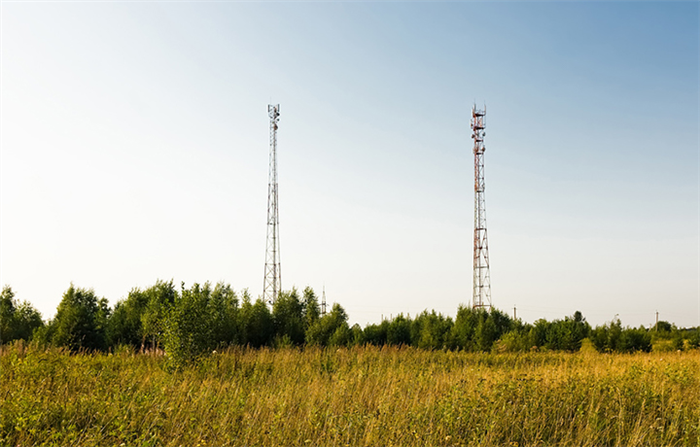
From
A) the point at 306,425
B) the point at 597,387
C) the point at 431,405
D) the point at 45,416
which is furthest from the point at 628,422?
the point at 45,416

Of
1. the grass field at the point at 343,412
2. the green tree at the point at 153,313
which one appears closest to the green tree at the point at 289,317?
the green tree at the point at 153,313

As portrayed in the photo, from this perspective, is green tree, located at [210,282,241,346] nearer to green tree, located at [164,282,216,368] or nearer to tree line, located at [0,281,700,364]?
tree line, located at [0,281,700,364]

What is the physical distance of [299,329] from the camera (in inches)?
933

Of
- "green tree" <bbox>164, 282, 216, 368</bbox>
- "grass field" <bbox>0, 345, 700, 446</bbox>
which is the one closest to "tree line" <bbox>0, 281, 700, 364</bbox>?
"green tree" <bbox>164, 282, 216, 368</bbox>

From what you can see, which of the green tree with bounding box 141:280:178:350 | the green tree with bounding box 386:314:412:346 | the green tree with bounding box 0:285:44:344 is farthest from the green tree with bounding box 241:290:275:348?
the green tree with bounding box 0:285:44:344

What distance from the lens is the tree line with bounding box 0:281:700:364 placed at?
21281mm

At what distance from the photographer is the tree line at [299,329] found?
69.8 ft

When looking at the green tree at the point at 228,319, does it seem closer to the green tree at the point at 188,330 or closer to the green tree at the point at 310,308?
the green tree at the point at 310,308

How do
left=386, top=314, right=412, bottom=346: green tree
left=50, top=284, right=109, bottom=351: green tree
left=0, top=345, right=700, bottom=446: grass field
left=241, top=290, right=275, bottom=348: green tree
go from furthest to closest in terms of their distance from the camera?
1. left=386, top=314, right=412, bottom=346: green tree
2. left=241, top=290, right=275, bottom=348: green tree
3. left=50, top=284, right=109, bottom=351: green tree
4. left=0, top=345, right=700, bottom=446: grass field

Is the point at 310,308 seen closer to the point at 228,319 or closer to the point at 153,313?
the point at 228,319

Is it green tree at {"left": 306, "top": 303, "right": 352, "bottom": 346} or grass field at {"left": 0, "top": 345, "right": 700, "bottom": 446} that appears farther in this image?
green tree at {"left": 306, "top": 303, "right": 352, "bottom": 346}

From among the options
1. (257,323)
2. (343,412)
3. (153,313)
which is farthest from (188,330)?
(257,323)

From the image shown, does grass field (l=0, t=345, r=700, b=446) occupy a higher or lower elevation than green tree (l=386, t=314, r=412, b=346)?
higher

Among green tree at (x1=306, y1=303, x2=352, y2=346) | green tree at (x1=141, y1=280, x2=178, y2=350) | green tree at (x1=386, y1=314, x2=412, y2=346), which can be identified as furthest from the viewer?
green tree at (x1=386, y1=314, x2=412, y2=346)
